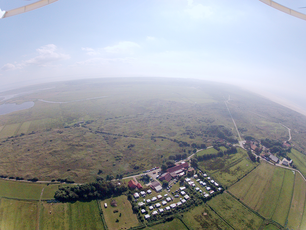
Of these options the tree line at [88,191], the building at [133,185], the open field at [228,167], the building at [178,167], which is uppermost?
the tree line at [88,191]

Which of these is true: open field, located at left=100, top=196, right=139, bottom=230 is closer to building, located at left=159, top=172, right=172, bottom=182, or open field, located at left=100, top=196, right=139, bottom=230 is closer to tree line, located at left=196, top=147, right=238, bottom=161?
building, located at left=159, top=172, right=172, bottom=182

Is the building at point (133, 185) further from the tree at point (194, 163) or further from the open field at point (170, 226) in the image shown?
the tree at point (194, 163)

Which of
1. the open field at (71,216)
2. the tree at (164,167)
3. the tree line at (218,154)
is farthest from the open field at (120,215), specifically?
the tree line at (218,154)

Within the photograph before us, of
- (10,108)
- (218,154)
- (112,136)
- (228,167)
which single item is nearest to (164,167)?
(228,167)

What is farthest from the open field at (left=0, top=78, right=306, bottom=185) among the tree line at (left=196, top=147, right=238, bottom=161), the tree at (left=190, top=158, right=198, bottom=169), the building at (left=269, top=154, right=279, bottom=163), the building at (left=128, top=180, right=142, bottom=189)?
the building at (left=269, top=154, right=279, bottom=163)

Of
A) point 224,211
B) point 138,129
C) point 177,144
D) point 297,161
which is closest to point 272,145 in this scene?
point 297,161

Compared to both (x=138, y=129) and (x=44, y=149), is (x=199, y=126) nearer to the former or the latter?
(x=138, y=129)
